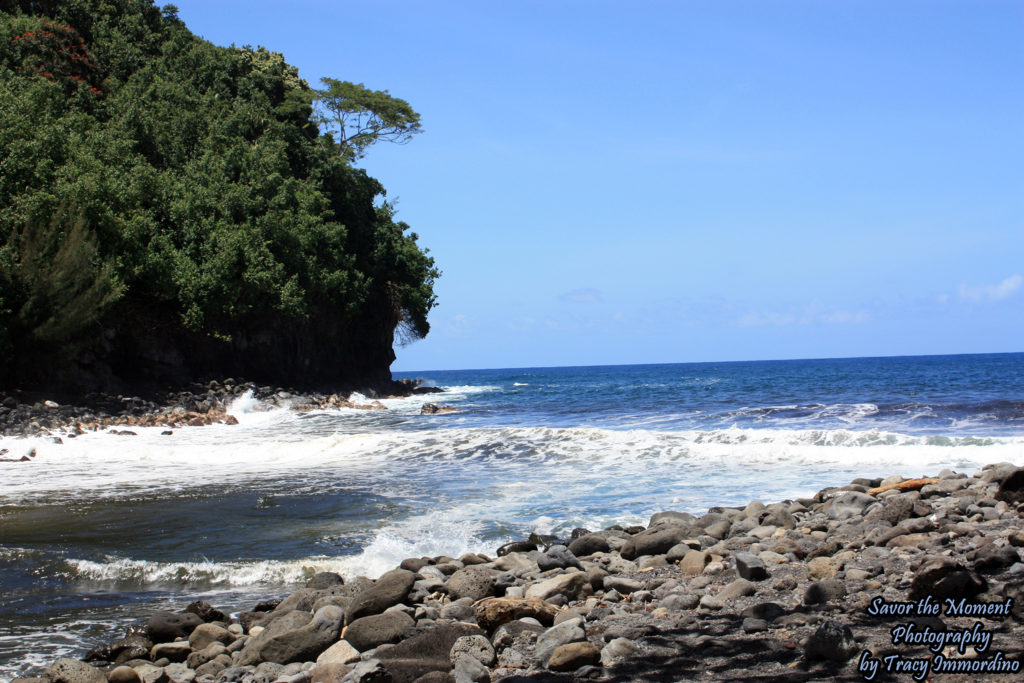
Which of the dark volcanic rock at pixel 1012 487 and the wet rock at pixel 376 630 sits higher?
the dark volcanic rock at pixel 1012 487

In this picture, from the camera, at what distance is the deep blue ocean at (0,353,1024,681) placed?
24.4 feet

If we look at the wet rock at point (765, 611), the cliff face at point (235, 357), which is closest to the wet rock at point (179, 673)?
the wet rock at point (765, 611)

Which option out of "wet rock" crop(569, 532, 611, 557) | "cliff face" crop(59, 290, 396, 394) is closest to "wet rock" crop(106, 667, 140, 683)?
"wet rock" crop(569, 532, 611, 557)

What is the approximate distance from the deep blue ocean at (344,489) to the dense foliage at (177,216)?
585cm

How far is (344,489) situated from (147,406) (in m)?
14.9

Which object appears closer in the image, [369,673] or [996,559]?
[369,673]

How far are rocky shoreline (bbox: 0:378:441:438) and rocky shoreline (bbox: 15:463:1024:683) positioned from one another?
51.0 feet

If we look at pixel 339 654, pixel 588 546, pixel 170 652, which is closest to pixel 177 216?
pixel 588 546

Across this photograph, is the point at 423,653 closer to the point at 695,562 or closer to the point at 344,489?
the point at 695,562

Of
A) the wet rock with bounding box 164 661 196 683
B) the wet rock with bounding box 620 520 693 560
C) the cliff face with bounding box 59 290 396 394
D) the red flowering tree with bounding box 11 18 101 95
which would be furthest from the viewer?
the red flowering tree with bounding box 11 18 101 95

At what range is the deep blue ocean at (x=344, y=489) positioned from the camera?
7.43 m

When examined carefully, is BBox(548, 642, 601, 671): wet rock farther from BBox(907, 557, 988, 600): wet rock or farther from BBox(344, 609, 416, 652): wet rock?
BBox(907, 557, 988, 600): wet rock

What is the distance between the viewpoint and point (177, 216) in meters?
28.3

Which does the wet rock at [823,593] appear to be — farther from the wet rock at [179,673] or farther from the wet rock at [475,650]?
the wet rock at [179,673]
